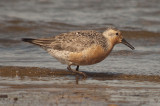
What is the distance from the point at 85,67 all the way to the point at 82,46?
1.49m

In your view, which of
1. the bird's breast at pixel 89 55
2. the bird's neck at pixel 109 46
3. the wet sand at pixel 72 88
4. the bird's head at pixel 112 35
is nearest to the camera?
the wet sand at pixel 72 88

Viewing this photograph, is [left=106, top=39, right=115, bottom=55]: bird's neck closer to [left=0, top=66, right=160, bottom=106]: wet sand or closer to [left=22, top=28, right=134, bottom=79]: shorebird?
[left=22, top=28, right=134, bottom=79]: shorebird

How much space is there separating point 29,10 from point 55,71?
28.0ft

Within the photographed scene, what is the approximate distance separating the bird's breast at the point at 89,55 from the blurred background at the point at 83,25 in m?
1.02

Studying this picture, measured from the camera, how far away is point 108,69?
1075cm

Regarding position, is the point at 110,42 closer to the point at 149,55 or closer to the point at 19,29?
the point at 149,55

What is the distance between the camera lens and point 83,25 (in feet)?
52.9

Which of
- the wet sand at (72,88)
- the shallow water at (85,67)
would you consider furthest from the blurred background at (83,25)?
the wet sand at (72,88)

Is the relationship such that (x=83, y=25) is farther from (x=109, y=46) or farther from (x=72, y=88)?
(x=72, y=88)

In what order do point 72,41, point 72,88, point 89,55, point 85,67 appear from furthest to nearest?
point 85,67
point 72,41
point 89,55
point 72,88

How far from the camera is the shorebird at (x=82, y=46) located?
9.65 meters

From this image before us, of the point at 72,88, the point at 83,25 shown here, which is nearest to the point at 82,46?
the point at 72,88

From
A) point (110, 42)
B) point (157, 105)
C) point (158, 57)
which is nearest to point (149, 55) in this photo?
point (158, 57)

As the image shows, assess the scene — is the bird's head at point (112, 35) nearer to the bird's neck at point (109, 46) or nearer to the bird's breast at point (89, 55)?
the bird's neck at point (109, 46)
